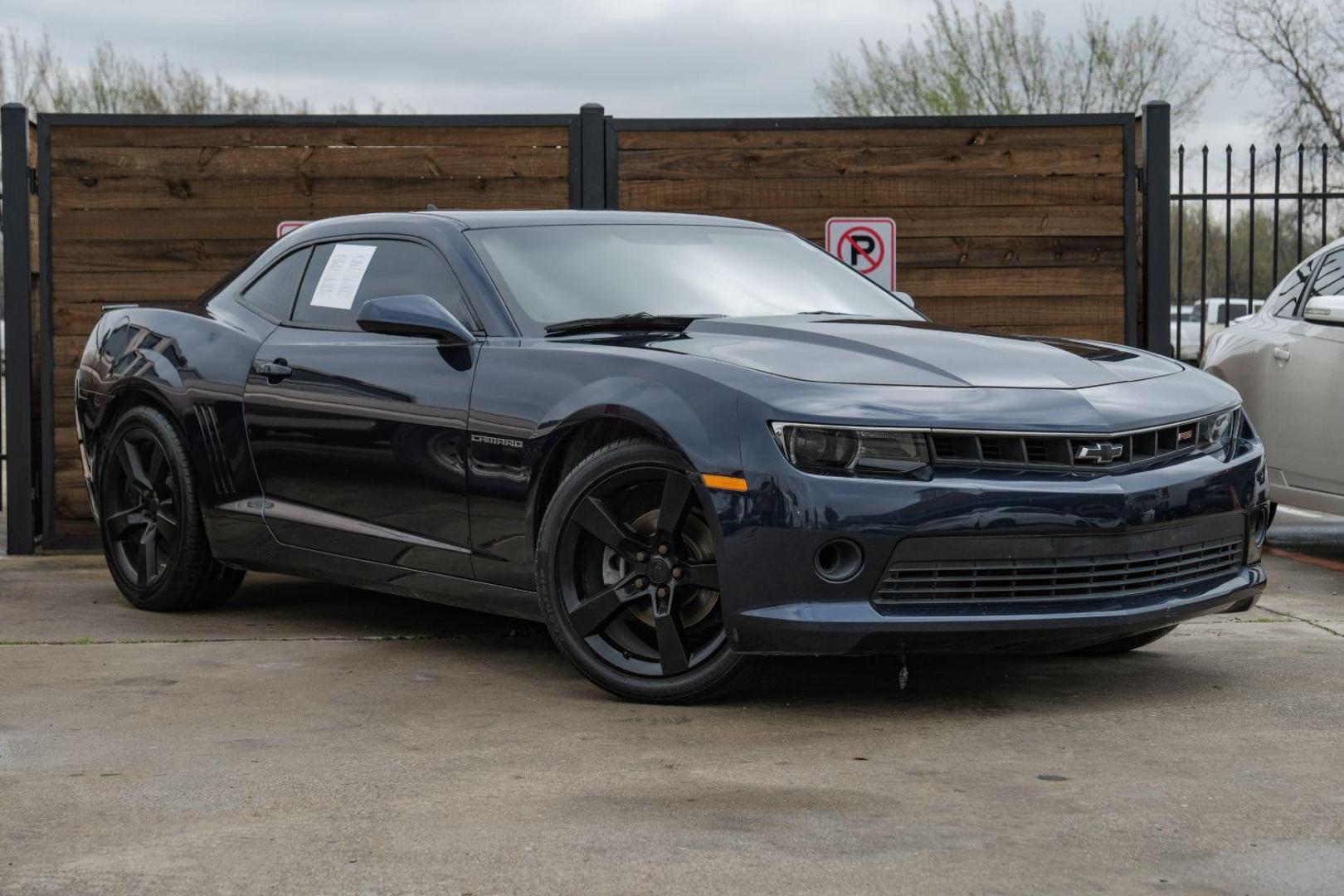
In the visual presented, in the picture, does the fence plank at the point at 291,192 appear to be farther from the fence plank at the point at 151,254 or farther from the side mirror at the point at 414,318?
the side mirror at the point at 414,318

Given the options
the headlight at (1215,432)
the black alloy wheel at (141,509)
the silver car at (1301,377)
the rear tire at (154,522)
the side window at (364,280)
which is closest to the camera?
the headlight at (1215,432)

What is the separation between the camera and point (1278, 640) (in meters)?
6.16

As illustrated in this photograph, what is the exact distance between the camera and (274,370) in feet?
20.5

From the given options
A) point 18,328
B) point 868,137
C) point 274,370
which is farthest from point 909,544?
point 18,328

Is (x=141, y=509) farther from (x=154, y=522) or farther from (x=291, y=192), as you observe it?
(x=291, y=192)

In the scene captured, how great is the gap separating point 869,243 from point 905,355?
175 inches

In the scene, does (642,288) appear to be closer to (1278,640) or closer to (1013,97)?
(1278,640)

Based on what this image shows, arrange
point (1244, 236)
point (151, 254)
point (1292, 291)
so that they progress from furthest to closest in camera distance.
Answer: point (1244, 236)
point (151, 254)
point (1292, 291)

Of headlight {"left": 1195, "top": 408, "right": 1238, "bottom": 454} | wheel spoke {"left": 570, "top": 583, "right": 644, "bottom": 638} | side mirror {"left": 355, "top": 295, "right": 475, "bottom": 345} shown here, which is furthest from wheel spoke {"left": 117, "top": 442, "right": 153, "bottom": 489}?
headlight {"left": 1195, "top": 408, "right": 1238, "bottom": 454}

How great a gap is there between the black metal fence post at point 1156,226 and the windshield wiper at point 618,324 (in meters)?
4.55

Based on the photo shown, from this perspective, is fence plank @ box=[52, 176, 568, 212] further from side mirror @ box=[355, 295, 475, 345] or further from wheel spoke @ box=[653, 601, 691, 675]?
wheel spoke @ box=[653, 601, 691, 675]

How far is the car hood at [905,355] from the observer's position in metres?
4.81

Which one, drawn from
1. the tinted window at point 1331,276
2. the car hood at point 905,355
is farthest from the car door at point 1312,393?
the car hood at point 905,355

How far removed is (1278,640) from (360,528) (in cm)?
310
